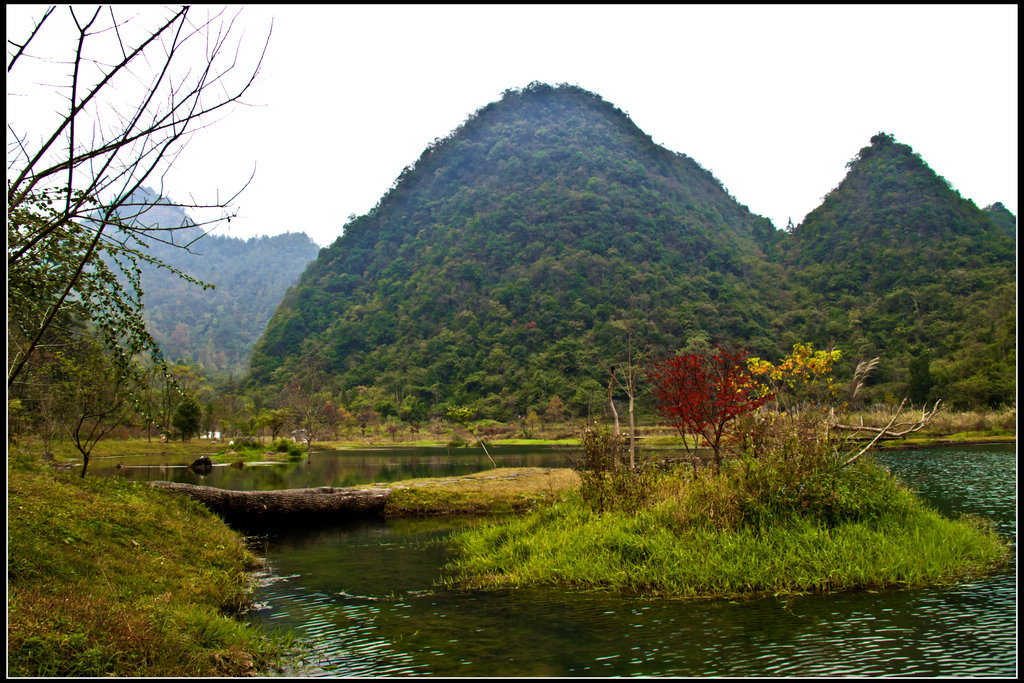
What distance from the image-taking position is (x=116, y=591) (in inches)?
249

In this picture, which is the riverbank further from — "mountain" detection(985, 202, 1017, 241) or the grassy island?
"mountain" detection(985, 202, 1017, 241)

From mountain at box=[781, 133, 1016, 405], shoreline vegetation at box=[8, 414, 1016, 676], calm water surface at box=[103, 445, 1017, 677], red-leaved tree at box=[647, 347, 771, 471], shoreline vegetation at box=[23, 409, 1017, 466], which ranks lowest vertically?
shoreline vegetation at box=[23, 409, 1017, 466]

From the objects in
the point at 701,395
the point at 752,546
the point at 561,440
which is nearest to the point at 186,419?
the point at 561,440

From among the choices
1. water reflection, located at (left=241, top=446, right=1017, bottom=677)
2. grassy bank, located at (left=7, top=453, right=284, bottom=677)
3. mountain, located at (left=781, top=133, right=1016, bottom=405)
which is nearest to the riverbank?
water reflection, located at (left=241, top=446, right=1017, bottom=677)

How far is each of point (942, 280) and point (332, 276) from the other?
382 ft

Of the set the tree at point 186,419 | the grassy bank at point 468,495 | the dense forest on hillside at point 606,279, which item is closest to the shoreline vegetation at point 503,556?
the grassy bank at point 468,495

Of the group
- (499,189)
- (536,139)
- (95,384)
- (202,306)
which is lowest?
(95,384)

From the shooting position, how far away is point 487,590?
859cm

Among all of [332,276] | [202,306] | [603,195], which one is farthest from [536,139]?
[202,306]

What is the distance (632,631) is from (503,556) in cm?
385

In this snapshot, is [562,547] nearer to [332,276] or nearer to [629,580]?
[629,580]

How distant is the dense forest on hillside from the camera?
82.1 meters

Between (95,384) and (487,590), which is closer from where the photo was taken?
(487,590)

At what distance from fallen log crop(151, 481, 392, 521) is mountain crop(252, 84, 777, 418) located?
6536 centimetres
